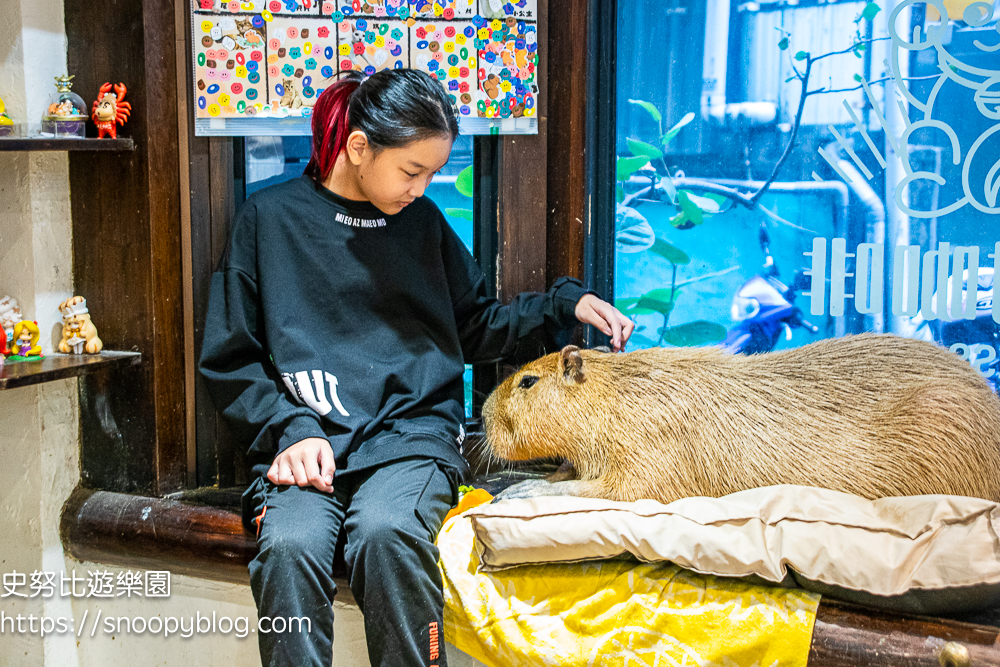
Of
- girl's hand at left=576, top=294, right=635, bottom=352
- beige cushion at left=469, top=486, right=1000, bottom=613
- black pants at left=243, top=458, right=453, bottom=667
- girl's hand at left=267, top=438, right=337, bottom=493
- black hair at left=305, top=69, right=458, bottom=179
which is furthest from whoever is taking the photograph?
girl's hand at left=576, top=294, right=635, bottom=352

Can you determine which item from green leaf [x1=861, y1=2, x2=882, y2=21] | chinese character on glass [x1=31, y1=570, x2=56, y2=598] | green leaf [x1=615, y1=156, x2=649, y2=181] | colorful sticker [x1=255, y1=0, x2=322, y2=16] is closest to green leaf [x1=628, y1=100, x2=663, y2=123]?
green leaf [x1=615, y1=156, x2=649, y2=181]

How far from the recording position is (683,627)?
1.67 m

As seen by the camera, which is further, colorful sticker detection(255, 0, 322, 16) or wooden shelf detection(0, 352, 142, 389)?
colorful sticker detection(255, 0, 322, 16)

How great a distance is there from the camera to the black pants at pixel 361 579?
5.57 feet

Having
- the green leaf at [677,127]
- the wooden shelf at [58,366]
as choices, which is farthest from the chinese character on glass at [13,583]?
the green leaf at [677,127]

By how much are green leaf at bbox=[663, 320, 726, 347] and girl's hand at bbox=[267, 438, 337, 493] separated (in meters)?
1.06

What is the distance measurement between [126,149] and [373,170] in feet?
2.15

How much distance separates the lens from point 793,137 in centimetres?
A: 224

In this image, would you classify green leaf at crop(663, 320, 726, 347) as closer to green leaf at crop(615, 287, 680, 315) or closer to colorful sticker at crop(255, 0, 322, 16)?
green leaf at crop(615, 287, 680, 315)

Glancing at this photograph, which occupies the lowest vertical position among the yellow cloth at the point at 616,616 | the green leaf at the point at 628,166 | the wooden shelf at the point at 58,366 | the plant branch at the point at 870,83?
the yellow cloth at the point at 616,616

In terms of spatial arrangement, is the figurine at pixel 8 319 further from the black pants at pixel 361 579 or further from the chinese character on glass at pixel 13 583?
the black pants at pixel 361 579

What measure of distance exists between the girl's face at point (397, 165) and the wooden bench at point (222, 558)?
2.72 feet

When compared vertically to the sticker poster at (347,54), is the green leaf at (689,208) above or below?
below

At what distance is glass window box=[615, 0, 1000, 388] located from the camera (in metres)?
2.11
